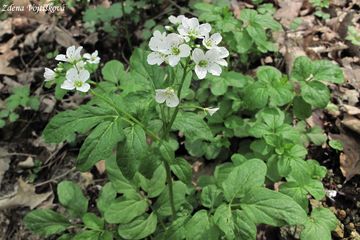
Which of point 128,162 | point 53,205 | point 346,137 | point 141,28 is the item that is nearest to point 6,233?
point 53,205

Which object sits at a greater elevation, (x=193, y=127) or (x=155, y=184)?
(x=193, y=127)

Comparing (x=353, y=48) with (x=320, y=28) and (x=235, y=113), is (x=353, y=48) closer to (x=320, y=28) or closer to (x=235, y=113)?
(x=320, y=28)

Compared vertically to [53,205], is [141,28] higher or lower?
higher

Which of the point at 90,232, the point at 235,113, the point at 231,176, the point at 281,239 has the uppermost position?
the point at 231,176

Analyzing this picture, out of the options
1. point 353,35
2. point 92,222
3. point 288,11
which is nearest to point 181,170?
point 92,222

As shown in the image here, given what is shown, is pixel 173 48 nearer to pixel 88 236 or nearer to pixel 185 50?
pixel 185 50

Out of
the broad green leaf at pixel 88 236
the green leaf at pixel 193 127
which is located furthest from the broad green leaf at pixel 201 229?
the broad green leaf at pixel 88 236
